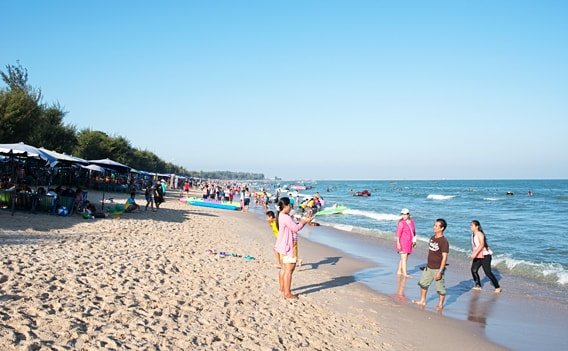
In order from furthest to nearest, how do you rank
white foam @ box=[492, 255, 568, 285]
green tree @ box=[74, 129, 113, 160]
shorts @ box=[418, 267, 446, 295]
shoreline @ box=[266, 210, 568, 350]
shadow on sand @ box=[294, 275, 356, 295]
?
green tree @ box=[74, 129, 113, 160], white foam @ box=[492, 255, 568, 285], shadow on sand @ box=[294, 275, 356, 295], shorts @ box=[418, 267, 446, 295], shoreline @ box=[266, 210, 568, 350]

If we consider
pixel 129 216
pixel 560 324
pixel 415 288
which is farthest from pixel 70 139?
pixel 560 324

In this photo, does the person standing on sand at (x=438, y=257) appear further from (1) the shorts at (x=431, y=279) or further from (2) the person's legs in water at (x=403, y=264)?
(2) the person's legs in water at (x=403, y=264)

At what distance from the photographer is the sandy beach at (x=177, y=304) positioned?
15.1 feet

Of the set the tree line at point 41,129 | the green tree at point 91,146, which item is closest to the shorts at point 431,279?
the tree line at point 41,129

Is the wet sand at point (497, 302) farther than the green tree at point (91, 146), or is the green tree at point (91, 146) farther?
the green tree at point (91, 146)

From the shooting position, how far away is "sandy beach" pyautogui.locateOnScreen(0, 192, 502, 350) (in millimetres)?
4598

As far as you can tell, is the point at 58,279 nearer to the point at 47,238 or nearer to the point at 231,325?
the point at 231,325

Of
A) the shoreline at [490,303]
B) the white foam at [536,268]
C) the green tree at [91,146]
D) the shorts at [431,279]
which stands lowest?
the shoreline at [490,303]

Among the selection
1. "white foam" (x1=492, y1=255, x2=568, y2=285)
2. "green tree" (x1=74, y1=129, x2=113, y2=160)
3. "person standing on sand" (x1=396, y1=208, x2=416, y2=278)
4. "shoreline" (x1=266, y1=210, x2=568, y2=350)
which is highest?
"green tree" (x1=74, y1=129, x2=113, y2=160)

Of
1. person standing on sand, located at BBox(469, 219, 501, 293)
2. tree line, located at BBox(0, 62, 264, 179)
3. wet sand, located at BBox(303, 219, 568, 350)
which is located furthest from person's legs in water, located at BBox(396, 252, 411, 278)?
tree line, located at BBox(0, 62, 264, 179)

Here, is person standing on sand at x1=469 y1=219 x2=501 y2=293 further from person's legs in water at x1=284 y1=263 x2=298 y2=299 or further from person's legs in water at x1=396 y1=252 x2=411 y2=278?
person's legs in water at x1=284 y1=263 x2=298 y2=299

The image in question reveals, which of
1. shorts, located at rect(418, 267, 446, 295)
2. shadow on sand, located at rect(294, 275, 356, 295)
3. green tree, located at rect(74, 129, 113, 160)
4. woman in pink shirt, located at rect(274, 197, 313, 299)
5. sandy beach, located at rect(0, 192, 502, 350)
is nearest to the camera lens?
sandy beach, located at rect(0, 192, 502, 350)

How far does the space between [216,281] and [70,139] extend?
113 feet

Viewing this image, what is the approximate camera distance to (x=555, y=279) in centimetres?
1066
